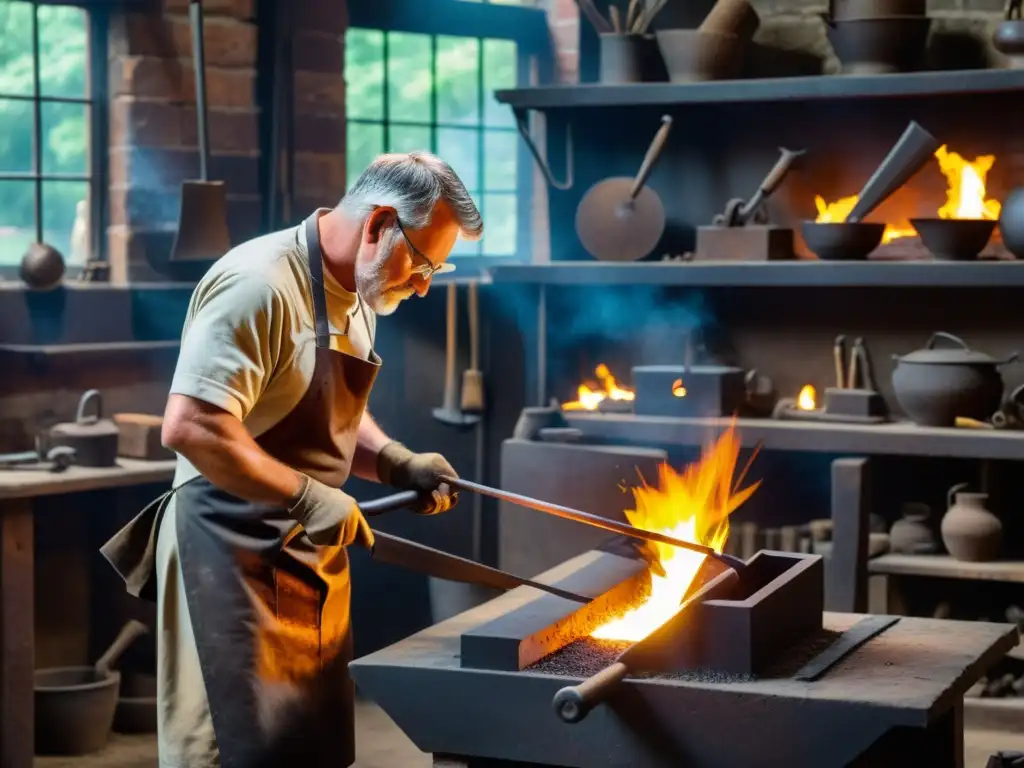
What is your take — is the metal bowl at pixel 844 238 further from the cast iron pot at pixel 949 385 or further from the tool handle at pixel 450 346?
the tool handle at pixel 450 346

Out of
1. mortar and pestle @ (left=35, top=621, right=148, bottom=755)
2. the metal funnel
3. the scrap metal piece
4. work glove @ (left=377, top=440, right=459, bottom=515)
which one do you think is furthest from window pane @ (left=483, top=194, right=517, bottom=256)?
the scrap metal piece

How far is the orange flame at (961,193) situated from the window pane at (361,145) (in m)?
1.52

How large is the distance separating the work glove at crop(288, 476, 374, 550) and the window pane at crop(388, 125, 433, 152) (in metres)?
2.85

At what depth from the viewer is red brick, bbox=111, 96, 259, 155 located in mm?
4805

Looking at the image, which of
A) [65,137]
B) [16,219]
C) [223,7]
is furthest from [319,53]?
[16,219]

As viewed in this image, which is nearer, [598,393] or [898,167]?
[898,167]

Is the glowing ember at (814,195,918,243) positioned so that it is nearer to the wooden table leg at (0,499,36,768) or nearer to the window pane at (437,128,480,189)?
the window pane at (437,128,480,189)

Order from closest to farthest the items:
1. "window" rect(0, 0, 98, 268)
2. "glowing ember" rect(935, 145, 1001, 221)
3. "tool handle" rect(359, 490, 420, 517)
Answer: "tool handle" rect(359, 490, 420, 517), "window" rect(0, 0, 98, 268), "glowing ember" rect(935, 145, 1001, 221)

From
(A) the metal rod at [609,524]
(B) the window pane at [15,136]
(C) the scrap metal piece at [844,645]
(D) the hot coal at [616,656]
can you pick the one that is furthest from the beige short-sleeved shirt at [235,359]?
(B) the window pane at [15,136]

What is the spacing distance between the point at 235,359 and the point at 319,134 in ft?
8.47

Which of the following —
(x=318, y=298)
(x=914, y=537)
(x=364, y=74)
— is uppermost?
(x=364, y=74)

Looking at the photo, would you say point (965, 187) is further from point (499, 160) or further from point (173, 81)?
point (173, 81)

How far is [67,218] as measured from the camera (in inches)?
192

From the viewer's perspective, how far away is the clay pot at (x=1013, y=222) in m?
4.80
